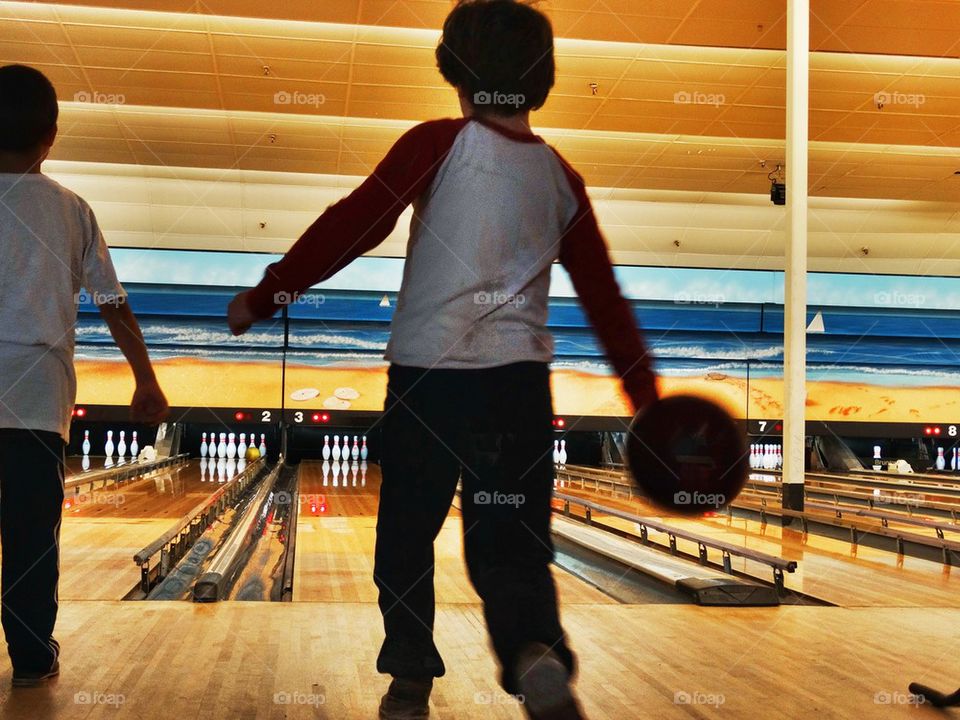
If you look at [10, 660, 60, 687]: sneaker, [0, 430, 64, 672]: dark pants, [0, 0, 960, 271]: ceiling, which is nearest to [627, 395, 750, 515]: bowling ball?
[0, 430, 64, 672]: dark pants

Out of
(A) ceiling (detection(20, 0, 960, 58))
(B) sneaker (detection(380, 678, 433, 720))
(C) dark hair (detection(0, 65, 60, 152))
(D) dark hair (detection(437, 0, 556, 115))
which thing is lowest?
(B) sneaker (detection(380, 678, 433, 720))

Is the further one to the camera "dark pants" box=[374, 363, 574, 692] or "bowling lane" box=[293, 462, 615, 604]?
"bowling lane" box=[293, 462, 615, 604]

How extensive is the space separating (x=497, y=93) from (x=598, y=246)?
28 centimetres

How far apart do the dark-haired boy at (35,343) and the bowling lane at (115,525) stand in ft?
4.84

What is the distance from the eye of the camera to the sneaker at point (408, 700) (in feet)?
5.69

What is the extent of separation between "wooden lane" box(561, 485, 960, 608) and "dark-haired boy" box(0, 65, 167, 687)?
2.25 meters

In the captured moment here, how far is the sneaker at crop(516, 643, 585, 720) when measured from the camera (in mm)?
1309

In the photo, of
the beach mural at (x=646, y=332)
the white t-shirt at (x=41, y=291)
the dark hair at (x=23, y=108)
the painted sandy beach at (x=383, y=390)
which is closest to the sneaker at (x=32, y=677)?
the white t-shirt at (x=41, y=291)

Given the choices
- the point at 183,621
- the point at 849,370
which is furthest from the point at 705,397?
the point at 849,370

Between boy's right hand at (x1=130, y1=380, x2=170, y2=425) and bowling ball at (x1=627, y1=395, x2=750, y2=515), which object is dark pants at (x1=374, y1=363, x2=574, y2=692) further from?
boy's right hand at (x1=130, y1=380, x2=170, y2=425)

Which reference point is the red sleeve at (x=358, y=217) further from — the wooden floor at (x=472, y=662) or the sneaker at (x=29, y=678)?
the sneaker at (x=29, y=678)

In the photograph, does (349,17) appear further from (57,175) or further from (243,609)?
(57,175)

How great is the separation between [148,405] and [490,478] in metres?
0.86

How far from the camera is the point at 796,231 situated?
21.5 ft
